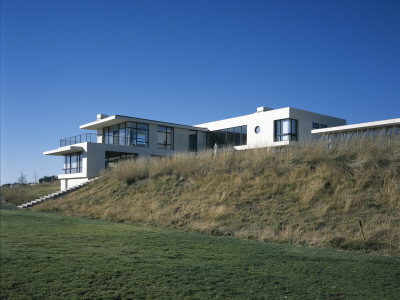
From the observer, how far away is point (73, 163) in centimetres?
3675

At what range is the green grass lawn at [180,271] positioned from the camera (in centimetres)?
547

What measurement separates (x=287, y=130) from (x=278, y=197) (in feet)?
63.1

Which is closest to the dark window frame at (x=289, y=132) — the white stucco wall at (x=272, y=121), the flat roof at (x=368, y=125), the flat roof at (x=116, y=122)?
the white stucco wall at (x=272, y=121)

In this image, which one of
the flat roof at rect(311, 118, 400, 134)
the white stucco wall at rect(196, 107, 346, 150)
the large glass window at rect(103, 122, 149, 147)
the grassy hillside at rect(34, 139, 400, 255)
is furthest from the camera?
the large glass window at rect(103, 122, 149, 147)

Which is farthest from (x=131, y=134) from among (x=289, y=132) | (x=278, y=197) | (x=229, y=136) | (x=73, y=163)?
(x=278, y=197)

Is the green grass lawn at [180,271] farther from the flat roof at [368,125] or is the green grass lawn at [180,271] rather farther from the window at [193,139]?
the window at [193,139]

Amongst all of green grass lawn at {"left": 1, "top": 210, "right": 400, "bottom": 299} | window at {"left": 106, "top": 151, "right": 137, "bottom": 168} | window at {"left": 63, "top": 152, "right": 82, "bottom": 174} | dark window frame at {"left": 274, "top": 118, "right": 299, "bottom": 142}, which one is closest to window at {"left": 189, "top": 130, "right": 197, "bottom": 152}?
window at {"left": 106, "top": 151, "right": 137, "bottom": 168}

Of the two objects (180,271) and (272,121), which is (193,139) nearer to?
(272,121)

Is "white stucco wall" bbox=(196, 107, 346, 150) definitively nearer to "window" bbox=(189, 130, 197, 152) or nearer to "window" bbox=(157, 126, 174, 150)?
"window" bbox=(189, 130, 197, 152)

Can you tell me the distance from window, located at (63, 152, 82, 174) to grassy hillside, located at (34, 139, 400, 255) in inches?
523

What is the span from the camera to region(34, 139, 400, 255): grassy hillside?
11.5m

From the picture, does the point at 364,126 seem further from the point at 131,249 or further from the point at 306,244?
the point at 131,249

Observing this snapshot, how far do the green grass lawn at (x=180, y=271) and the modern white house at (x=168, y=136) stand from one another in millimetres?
22812

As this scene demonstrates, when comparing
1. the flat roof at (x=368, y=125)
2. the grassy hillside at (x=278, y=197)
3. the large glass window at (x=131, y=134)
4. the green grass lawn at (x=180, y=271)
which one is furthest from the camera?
the large glass window at (x=131, y=134)
